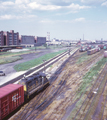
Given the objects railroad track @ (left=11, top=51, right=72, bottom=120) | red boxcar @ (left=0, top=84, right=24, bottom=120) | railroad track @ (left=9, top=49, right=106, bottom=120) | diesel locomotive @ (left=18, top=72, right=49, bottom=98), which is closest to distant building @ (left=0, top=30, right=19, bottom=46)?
railroad track @ (left=9, top=49, right=106, bottom=120)

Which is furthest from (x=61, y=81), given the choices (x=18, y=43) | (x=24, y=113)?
(x=18, y=43)

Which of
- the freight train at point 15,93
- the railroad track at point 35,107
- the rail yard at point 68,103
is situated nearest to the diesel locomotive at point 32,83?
the freight train at point 15,93

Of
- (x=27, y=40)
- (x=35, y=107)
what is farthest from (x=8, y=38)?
(x=35, y=107)

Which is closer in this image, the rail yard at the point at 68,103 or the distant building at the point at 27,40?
the rail yard at the point at 68,103

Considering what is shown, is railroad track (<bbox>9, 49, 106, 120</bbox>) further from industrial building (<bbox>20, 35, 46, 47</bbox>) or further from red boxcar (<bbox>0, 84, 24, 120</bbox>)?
industrial building (<bbox>20, 35, 46, 47</bbox>)

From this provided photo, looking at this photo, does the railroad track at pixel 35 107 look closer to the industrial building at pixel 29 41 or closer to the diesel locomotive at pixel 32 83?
the diesel locomotive at pixel 32 83

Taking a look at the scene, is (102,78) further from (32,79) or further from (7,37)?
(7,37)

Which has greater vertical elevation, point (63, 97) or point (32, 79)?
point (32, 79)
